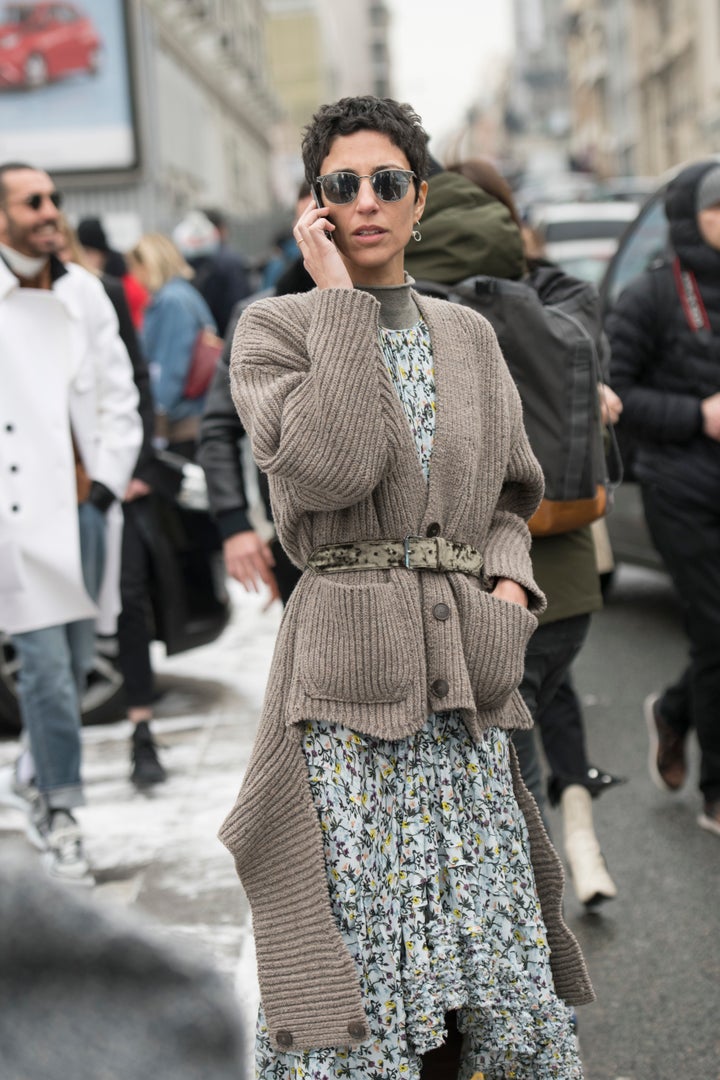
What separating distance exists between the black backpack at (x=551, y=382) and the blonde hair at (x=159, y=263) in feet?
17.7

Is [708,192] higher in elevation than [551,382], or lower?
higher

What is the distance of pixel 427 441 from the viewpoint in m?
2.84

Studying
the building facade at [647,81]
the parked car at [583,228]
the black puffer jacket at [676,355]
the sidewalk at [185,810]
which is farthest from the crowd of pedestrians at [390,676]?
the building facade at [647,81]

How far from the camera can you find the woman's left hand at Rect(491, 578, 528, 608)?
2.96m

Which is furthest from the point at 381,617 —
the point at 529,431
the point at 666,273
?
the point at 666,273

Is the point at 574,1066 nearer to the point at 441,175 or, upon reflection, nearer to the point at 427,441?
the point at 427,441

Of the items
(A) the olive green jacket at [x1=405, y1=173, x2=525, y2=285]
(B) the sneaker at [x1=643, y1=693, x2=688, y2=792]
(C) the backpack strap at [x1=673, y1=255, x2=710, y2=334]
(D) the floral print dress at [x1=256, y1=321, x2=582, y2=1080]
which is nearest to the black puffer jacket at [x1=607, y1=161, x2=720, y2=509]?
(C) the backpack strap at [x1=673, y1=255, x2=710, y2=334]

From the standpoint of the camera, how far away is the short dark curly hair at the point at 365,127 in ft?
9.12

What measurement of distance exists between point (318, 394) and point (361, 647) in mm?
420

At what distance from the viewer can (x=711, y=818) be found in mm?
5387

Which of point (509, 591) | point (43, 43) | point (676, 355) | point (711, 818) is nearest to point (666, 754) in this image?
point (711, 818)

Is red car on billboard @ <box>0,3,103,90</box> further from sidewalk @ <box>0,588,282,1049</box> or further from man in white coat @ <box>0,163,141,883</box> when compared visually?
man in white coat @ <box>0,163,141,883</box>

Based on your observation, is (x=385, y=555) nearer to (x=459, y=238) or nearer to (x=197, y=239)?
(x=459, y=238)

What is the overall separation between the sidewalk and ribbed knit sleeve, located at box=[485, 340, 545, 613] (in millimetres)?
1071
